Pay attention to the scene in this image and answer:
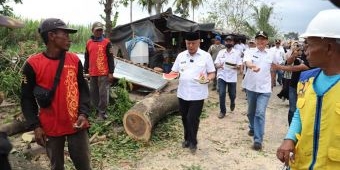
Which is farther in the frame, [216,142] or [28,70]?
[216,142]

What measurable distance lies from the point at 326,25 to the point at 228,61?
294 inches

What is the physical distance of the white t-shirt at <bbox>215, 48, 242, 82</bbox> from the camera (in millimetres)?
9328

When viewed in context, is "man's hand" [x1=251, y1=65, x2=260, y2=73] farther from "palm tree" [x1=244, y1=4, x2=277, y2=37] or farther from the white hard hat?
"palm tree" [x1=244, y1=4, x2=277, y2=37]

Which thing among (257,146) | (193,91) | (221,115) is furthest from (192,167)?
(221,115)

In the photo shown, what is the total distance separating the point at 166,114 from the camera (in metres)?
7.93

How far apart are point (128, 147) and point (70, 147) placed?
8.86 ft

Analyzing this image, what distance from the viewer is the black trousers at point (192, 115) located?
247 inches

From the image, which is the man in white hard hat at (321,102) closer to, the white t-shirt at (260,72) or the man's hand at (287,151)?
the man's hand at (287,151)

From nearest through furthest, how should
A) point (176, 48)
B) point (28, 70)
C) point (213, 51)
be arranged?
point (28, 70) < point (213, 51) < point (176, 48)

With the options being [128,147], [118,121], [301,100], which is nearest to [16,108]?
[118,121]

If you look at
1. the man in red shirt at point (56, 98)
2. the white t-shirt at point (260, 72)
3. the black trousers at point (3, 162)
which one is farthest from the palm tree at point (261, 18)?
the black trousers at point (3, 162)

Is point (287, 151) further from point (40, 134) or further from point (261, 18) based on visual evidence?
point (261, 18)

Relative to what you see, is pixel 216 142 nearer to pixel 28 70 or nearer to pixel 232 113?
pixel 232 113

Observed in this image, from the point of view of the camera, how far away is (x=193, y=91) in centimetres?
623
